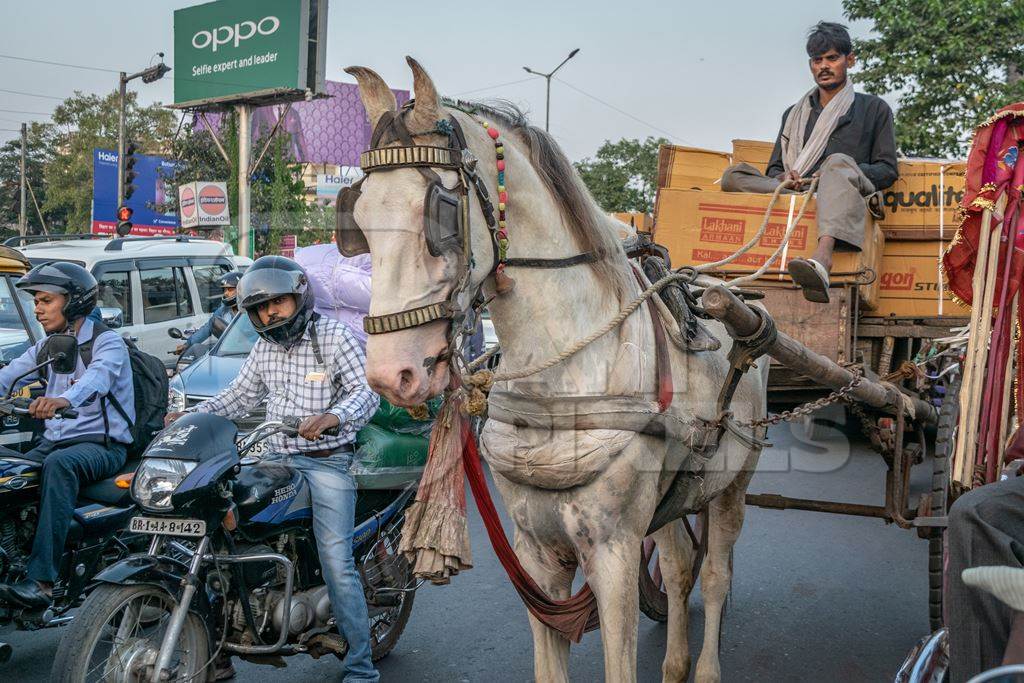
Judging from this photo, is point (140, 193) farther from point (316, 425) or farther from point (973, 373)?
point (973, 373)

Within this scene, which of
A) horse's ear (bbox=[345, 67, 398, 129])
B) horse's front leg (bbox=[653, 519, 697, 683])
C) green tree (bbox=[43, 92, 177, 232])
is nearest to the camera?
horse's ear (bbox=[345, 67, 398, 129])

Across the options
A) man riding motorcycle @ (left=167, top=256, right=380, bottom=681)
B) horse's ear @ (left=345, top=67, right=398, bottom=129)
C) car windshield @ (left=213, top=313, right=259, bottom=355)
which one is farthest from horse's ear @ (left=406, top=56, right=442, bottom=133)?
car windshield @ (left=213, top=313, right=259, bottom=355)

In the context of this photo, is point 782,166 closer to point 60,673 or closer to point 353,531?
point 353,531

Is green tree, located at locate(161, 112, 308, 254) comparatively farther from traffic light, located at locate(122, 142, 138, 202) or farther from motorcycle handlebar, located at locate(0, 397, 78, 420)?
motorcycle handlebar, located at locate(0, 397, 78, 420)

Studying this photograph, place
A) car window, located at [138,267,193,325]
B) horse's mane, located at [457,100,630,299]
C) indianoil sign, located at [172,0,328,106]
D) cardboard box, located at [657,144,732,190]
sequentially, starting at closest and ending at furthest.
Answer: horse's mane, located at [457,100,630,299], cardboard box, located at [657,144,732,190], car window, located at [138,267,193,325], indianoil sign, located at [172,0,328,106]

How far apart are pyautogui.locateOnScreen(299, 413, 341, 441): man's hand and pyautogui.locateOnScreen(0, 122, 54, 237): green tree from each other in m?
42.0

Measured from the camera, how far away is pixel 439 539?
115 inches

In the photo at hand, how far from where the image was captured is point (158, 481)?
12.4ft

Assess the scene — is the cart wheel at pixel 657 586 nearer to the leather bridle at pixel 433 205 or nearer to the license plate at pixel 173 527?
the license plate at pixel 173 527

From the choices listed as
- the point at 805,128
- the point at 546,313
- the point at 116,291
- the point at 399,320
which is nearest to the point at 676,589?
the point at 546,313

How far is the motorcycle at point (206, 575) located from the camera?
355cm

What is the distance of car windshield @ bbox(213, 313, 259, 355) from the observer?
8.44 m

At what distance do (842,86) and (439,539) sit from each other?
3.82 meters

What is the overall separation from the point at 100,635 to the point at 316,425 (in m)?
1.07
